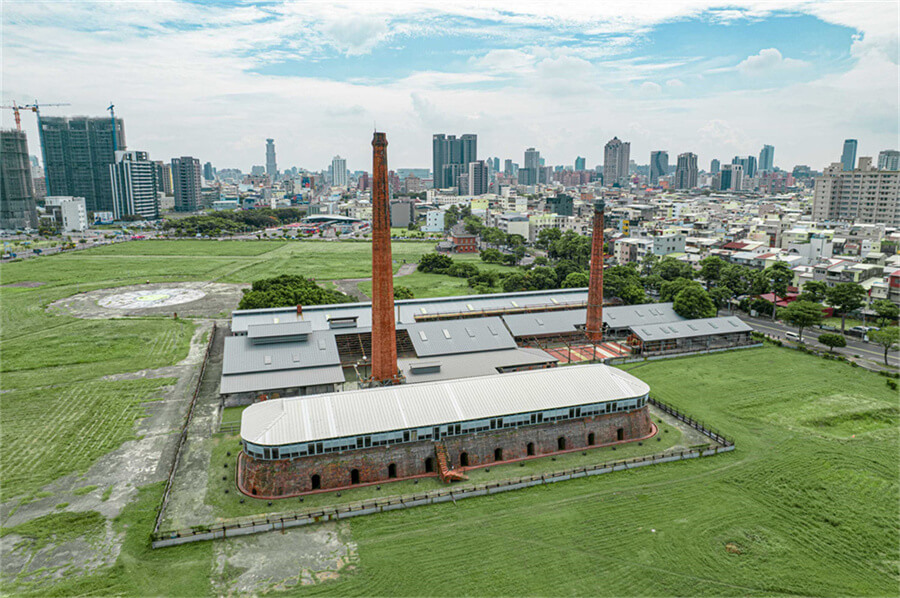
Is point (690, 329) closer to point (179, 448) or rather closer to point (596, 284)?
point (596, 284)

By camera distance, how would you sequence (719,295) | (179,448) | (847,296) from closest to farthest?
1. (179,448)
2. (847,296)
3. (719,295)

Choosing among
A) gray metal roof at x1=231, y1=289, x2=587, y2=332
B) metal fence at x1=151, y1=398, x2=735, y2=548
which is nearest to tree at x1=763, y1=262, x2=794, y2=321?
gray metal roof at x1=231, y1=289, x2=587, y2=332

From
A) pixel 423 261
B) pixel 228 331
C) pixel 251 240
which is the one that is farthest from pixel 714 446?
pixel 251 240

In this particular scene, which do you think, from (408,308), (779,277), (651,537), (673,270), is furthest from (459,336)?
(779,277)

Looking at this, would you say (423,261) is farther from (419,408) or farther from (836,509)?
(836,509)

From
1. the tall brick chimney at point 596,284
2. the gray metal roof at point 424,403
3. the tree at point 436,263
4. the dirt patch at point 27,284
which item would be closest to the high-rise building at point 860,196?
the tree at point 436,263

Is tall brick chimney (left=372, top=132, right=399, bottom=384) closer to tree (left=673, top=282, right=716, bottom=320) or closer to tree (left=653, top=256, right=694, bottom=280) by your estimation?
tree (left=673, top=282, right=716, bottom=320)
